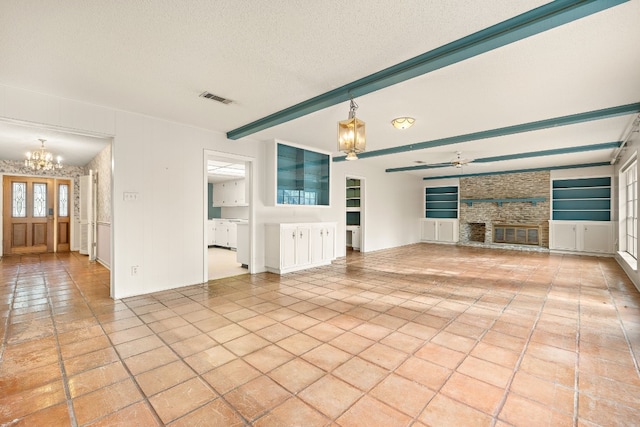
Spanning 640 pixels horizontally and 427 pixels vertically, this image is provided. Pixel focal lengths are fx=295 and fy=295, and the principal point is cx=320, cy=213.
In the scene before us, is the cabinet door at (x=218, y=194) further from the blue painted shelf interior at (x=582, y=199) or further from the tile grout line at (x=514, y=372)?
the blue painted shelf interior at (x=582, y=199)

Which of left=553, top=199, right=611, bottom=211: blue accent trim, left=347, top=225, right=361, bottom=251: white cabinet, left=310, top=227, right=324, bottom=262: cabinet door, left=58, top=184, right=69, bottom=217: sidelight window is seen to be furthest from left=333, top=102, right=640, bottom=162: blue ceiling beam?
left=58, top=184, right=69, bottom=217: sidelight window

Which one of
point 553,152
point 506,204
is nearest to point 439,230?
point 506,204

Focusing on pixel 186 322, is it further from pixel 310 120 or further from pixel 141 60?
pixel 310 120

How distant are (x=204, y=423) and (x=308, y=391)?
2.07ft

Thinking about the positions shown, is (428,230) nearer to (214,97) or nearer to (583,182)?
(583,182)

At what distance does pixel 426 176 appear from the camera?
10.8 m

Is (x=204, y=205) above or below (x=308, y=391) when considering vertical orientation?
above

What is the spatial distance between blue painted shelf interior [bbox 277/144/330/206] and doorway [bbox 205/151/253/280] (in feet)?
2.02

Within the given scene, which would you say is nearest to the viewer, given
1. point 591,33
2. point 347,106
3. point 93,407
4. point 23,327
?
point 93,407

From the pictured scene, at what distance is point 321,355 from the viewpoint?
7.82ft

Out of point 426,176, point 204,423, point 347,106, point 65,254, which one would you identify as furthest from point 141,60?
point 426,176

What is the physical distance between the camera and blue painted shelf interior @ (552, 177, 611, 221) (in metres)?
7.95

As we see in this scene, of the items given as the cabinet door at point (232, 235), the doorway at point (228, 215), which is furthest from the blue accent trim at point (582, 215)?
the cabinet door at point (232, 235)

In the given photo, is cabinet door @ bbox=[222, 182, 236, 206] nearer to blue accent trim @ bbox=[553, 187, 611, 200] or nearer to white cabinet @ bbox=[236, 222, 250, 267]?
white cabinet @ bbox=[236, 222, 250, 267]
